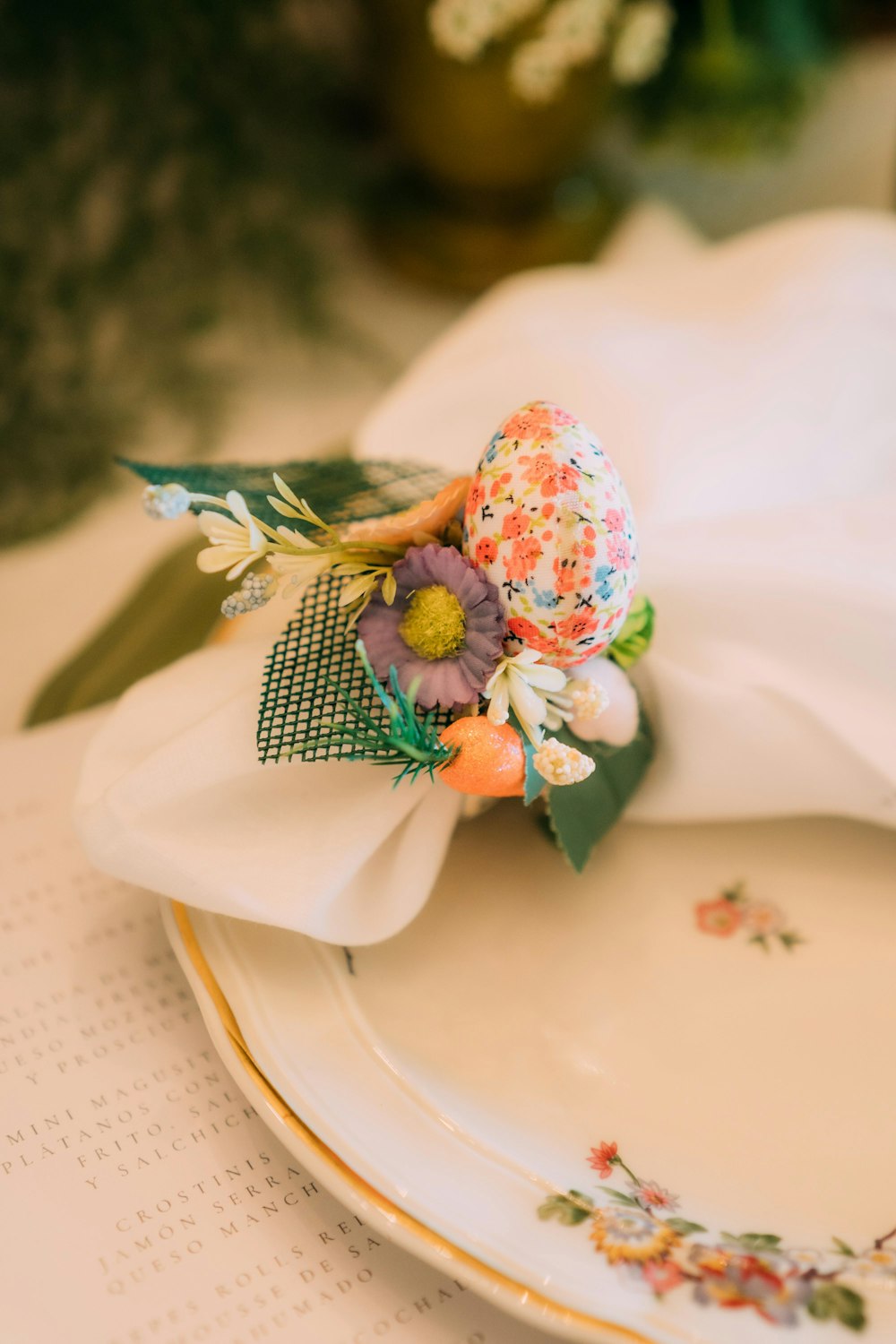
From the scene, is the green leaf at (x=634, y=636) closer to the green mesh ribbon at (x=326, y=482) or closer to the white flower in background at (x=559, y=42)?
the green mesh ribbon at (x=326, y=482)

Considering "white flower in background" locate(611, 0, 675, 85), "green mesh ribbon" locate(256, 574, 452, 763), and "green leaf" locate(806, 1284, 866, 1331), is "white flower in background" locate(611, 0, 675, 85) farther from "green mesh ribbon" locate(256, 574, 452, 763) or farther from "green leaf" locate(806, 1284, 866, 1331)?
"green leaf" locate(806, 1284, 866, 1331)

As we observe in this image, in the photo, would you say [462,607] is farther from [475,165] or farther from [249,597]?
[475,165]

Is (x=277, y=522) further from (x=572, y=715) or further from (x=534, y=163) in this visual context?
(x=534, y=163)

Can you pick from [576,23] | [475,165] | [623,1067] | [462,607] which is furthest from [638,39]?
[623,1067]

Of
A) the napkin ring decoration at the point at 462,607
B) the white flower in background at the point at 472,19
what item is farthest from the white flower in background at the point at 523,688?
the white flower in background at the point at 472,19

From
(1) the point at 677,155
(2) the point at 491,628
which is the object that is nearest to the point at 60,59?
(1) the point at 677,155

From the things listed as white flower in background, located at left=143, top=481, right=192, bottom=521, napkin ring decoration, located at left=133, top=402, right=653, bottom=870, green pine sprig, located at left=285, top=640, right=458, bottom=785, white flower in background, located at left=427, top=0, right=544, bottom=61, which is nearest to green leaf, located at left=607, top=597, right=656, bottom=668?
napkin ring decoration, located at left=133, top=402, right=653, bottom=870
